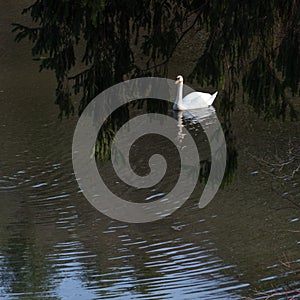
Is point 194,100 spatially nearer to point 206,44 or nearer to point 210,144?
point 210,144

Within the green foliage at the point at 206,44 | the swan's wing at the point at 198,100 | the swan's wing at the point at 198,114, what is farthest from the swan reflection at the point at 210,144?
the green foliage at the point at 206,44

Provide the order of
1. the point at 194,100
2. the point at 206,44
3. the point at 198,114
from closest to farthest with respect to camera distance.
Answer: the point at 206,44
the point at 198,114
the point at 194,100

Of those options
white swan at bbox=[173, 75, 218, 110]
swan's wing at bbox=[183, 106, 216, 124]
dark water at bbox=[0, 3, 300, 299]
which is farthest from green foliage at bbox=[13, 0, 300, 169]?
white swan at bbox=[173, 75, 218, 110]

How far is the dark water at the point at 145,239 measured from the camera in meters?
7.86

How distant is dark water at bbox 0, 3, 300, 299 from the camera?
786 centimetres

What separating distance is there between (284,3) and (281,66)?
0.50 m

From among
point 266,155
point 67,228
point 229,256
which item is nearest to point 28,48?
point 266,155

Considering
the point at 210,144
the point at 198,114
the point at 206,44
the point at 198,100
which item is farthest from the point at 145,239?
the point at 198,100

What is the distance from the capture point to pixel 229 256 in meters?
8.52

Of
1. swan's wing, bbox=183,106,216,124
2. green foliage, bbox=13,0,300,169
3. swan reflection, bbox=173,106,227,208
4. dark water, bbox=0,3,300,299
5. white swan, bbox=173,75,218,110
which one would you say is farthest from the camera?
white swan, bbox=173,75,218,110

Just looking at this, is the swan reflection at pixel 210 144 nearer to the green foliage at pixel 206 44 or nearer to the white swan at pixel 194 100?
the white swan at pixel 194 100

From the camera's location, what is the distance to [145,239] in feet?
30.1

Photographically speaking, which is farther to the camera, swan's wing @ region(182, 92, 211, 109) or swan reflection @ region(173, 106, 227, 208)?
swan's wing @ region(182, 92, 211, 109)

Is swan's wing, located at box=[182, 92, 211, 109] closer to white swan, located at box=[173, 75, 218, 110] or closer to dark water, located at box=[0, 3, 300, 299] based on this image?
white swan, located at box=[173, 75, 218, 110]
